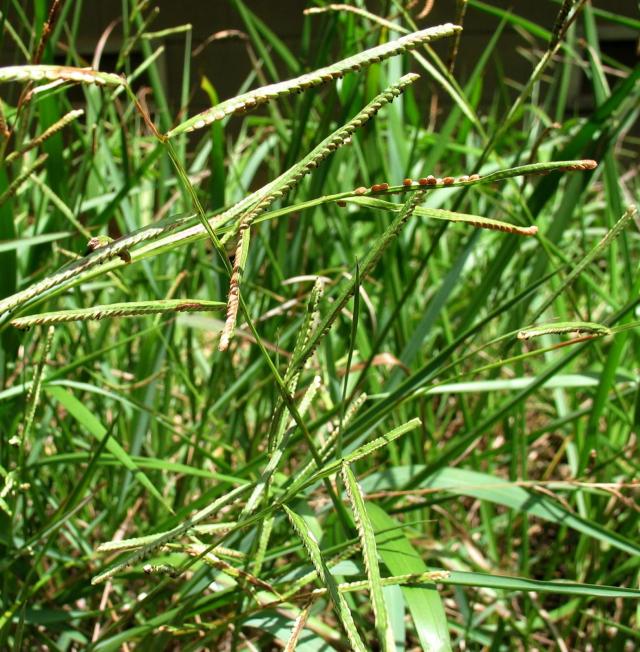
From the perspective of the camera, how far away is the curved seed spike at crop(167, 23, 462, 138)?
31 centimetres

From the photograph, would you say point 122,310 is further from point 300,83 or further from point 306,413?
point 306,413

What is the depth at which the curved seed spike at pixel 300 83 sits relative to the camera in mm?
308

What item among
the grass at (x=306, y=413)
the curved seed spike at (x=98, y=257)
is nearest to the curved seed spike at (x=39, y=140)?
the grass at (x=306, y=413)

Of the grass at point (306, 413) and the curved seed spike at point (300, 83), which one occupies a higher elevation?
the curved seed spike at point (300, 83)

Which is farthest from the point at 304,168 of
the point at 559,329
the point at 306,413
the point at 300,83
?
the point at 306,413

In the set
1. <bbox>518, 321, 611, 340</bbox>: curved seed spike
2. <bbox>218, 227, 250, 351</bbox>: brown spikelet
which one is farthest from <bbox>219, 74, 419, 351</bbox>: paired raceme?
<bbox>518, 321, 611, 340</bbox>: curved seed spike

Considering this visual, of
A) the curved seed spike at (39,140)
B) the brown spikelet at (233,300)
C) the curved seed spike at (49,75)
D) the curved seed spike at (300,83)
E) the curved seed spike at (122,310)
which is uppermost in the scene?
the curved seed spike at (49,75)

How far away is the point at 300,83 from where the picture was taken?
12.3 inches

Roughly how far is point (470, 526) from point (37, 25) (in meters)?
0.69

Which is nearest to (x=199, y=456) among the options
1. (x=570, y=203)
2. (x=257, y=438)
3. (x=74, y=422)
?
(x=257, y=438)

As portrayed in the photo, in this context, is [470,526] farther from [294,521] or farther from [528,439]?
[294,521]

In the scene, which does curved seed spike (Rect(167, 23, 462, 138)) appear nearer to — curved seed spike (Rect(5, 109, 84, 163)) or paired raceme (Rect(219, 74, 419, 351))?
paired raceme (Rect(219, 74, 419, 351))

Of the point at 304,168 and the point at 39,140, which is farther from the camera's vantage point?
the point at 39,140

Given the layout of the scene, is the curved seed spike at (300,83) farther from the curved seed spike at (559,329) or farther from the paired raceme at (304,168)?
the curved seed spike at (559,329)
